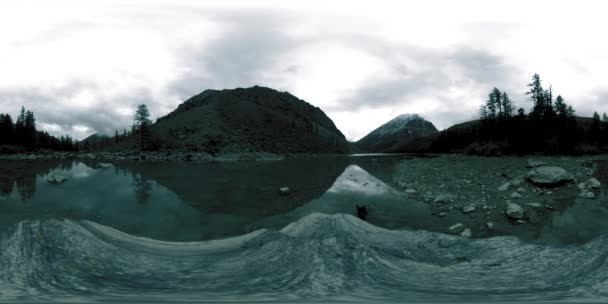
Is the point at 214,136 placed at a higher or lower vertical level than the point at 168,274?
higher

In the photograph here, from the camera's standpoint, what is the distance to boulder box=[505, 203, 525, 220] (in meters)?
8.98

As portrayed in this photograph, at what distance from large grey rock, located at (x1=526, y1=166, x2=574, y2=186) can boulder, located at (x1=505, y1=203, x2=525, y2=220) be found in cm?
419

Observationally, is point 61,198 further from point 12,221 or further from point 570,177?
point 570,177

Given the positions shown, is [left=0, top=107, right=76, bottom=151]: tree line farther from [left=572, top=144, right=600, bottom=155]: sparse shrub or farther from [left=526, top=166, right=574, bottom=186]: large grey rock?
[left=572, top=144, right=600, bottom=155]: sparse shrub

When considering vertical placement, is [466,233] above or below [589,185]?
below

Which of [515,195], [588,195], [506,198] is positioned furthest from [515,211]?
[588,195]

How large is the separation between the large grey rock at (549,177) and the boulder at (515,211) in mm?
4191

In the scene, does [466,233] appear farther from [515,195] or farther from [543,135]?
[543,135]

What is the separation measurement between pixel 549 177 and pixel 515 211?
5.13m

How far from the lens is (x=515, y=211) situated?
29.9 ft

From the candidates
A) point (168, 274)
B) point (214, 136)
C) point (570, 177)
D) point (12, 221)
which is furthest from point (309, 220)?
point (214, 136)

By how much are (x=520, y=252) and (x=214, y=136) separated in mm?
113905

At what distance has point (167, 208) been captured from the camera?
11.5 metres

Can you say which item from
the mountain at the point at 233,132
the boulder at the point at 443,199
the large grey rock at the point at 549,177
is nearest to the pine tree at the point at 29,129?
the mountain at the point at 233,132
